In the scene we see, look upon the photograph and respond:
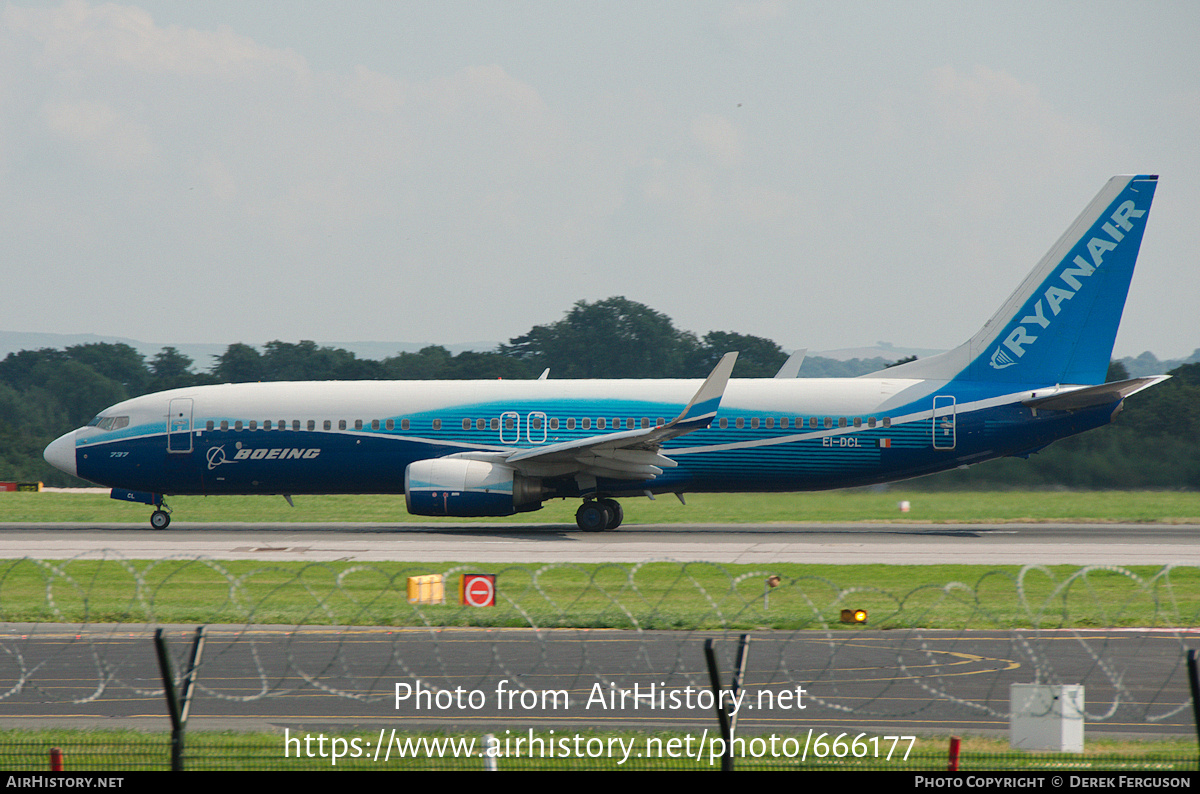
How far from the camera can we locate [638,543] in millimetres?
32656

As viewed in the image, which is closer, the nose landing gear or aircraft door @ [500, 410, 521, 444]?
aircraft door @ [500, 410, 521, 444]

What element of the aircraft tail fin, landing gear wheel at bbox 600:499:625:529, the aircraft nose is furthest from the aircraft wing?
the aircraft nose

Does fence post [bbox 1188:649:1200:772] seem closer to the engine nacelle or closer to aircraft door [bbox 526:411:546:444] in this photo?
the engine nacelle

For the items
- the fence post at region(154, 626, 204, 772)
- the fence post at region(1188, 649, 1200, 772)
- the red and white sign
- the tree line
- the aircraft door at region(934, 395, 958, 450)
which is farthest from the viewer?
the tree line

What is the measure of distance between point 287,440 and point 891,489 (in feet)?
67.3

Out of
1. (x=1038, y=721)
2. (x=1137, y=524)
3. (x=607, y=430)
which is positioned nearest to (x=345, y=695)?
(x=1038, y=721)

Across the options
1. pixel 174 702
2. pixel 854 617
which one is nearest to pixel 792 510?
pixel 854 617

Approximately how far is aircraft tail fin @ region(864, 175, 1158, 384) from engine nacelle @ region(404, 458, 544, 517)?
1462cm

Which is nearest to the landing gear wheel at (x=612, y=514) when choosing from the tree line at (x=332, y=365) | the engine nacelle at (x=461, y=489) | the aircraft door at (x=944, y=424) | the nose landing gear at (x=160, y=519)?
the engine nacelle at (x=461, y=489)

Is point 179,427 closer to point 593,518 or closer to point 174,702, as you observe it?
point 593,518

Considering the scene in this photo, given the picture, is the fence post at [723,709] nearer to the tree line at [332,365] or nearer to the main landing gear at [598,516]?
the main landing gear at [598,516]

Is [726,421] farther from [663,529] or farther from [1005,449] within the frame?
[1005,449]

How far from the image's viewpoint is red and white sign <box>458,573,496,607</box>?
809 inches

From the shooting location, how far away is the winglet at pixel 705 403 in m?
33.1
